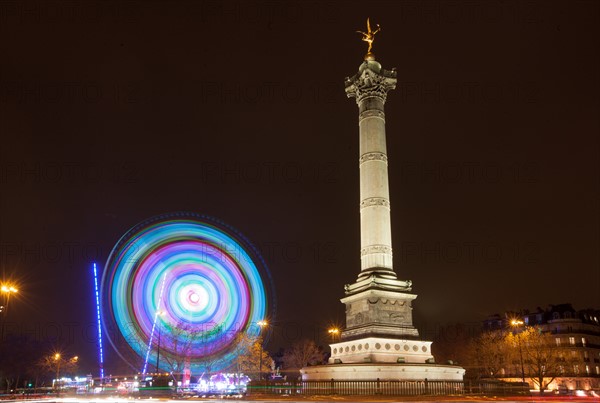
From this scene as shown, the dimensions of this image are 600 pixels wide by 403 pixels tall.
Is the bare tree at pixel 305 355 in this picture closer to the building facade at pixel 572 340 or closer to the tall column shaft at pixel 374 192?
the building facade at pixel 572 340

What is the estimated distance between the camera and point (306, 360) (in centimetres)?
8194

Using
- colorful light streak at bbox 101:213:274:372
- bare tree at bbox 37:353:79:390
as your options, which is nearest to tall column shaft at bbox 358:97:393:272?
colorful light streak at bbox 101:213:274:372

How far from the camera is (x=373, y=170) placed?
4428 cm

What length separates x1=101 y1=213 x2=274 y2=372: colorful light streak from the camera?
4962cm

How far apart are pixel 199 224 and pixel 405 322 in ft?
89.0

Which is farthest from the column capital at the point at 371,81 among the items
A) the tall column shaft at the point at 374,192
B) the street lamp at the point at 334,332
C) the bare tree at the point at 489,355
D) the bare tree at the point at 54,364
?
the bare tree at the point at 54,364

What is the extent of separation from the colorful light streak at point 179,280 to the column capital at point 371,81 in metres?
20.9

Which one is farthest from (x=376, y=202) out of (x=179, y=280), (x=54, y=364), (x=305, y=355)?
(x=54, y=364)

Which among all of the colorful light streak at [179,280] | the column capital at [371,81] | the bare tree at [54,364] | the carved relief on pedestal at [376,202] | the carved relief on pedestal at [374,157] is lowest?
the bare tree at [54,364]

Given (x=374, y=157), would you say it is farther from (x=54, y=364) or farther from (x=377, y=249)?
(x=54, y=364)

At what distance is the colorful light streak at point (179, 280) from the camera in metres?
49.6

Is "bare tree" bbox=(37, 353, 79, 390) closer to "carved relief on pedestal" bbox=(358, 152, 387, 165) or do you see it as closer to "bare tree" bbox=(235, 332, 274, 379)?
"bare tree" bbox=(235, 332, 274, 379)

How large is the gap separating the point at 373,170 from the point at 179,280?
21444mm

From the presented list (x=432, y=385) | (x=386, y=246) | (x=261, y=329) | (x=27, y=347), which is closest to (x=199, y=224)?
(x=261, y=329)
